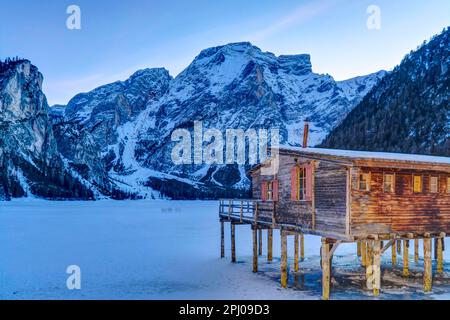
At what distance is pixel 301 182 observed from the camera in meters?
25.6

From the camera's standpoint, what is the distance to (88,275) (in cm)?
3206

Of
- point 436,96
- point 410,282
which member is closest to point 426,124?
point 436,96

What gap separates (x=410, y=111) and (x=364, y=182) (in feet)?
401

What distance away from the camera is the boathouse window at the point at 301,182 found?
24422 millimetres

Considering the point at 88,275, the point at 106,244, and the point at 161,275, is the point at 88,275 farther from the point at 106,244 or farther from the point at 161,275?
the point at 106,244

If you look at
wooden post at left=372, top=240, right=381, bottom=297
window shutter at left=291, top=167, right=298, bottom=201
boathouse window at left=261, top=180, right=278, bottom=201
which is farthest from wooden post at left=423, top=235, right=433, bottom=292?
boathouse window at left=261, top=180, right=278, bottom=201

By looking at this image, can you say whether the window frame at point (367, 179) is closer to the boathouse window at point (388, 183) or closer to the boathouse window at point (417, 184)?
the boathouse window at point (388, 183)

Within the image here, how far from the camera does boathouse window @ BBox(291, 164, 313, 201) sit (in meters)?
24.4

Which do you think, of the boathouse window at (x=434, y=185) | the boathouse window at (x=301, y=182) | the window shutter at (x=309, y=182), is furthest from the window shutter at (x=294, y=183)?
the boathouse window at (x=434, y=185)

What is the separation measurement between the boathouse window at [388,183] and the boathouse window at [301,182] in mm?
3509

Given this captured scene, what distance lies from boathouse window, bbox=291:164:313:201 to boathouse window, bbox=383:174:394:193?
351 centimetres

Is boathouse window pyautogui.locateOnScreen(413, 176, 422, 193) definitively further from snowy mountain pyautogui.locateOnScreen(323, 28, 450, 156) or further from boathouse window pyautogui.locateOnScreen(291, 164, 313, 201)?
snowy mountain pyautogui.locateOnScreen(323, 28, 450, 156)

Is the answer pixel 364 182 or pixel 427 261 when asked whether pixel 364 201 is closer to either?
pixel 364 182
